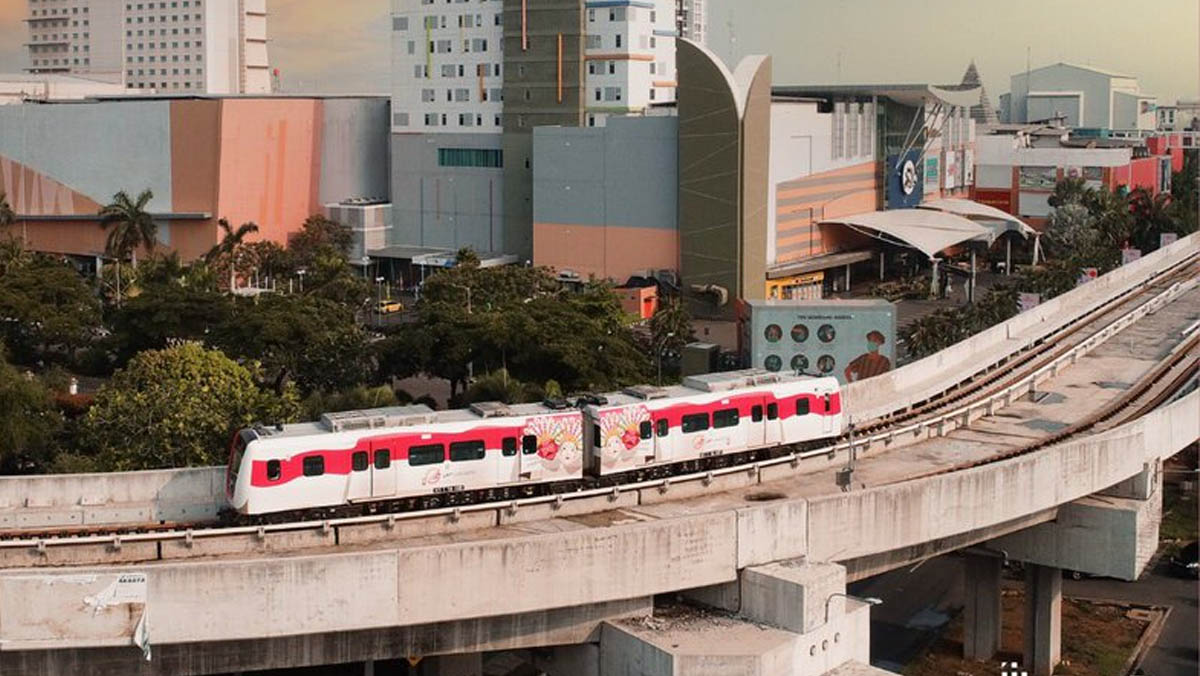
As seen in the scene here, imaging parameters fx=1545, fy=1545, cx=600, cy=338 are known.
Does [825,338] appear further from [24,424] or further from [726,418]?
[24,424]

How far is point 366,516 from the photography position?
25359 millimetres

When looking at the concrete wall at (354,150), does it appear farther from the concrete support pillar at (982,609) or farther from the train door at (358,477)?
the train door at (358,477)

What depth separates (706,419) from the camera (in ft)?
98.4

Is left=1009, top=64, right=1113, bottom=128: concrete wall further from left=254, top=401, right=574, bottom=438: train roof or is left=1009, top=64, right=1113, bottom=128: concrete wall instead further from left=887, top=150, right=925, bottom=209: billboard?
left=254, top=401, right=574, bottom=438: train roof

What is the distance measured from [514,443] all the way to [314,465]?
3.74 m

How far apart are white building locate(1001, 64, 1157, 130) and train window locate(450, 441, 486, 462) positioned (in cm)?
17031

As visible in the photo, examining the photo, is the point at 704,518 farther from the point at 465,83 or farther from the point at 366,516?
the point at 465,83

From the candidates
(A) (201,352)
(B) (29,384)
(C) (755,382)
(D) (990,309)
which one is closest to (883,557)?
(C) (755,382)

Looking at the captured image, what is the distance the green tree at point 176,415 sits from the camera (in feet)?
113

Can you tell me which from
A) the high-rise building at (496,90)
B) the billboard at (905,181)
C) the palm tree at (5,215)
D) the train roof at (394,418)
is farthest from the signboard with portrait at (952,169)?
the train roof at (394,418)

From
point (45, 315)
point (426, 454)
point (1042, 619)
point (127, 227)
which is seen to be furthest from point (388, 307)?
point (426, 454)

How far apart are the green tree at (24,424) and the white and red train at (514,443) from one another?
14.4 m

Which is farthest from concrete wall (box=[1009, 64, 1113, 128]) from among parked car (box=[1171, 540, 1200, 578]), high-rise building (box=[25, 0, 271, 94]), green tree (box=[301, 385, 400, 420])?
green tree (box=[301, 385, 400, 420])

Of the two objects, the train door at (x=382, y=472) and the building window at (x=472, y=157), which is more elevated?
the building window at (x=472, y=157)
